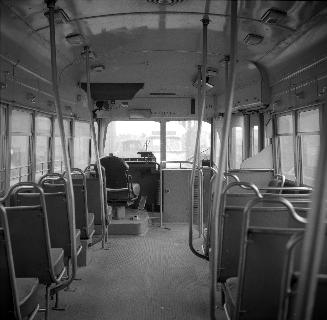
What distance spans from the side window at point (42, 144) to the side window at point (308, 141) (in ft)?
10.2

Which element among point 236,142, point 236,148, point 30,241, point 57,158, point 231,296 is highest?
Answer: point 236,142

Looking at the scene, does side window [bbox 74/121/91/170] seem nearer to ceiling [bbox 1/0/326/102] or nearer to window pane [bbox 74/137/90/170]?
window pane [bbox 74/137/90/170]

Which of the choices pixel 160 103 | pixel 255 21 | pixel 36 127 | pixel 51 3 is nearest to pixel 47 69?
pixel 36 127

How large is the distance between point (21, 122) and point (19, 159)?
1.32 ft

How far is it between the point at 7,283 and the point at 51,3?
2.06 metres

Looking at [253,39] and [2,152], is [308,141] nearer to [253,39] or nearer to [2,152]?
[253,39]

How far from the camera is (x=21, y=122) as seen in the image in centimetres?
413

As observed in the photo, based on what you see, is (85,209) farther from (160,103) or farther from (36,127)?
(160,103)

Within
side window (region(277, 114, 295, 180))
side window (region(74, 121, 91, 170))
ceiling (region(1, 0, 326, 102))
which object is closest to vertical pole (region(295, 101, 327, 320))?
ceiling (region(1, 0, 326, 102))

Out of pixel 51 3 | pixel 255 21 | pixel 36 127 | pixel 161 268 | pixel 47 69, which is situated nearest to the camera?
pixel 51 3

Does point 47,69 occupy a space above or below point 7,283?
above

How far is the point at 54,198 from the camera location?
10.3 feet

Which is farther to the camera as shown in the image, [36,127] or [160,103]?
→ [160,103]

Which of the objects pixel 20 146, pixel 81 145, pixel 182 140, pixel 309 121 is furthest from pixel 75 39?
pixel 182 140
